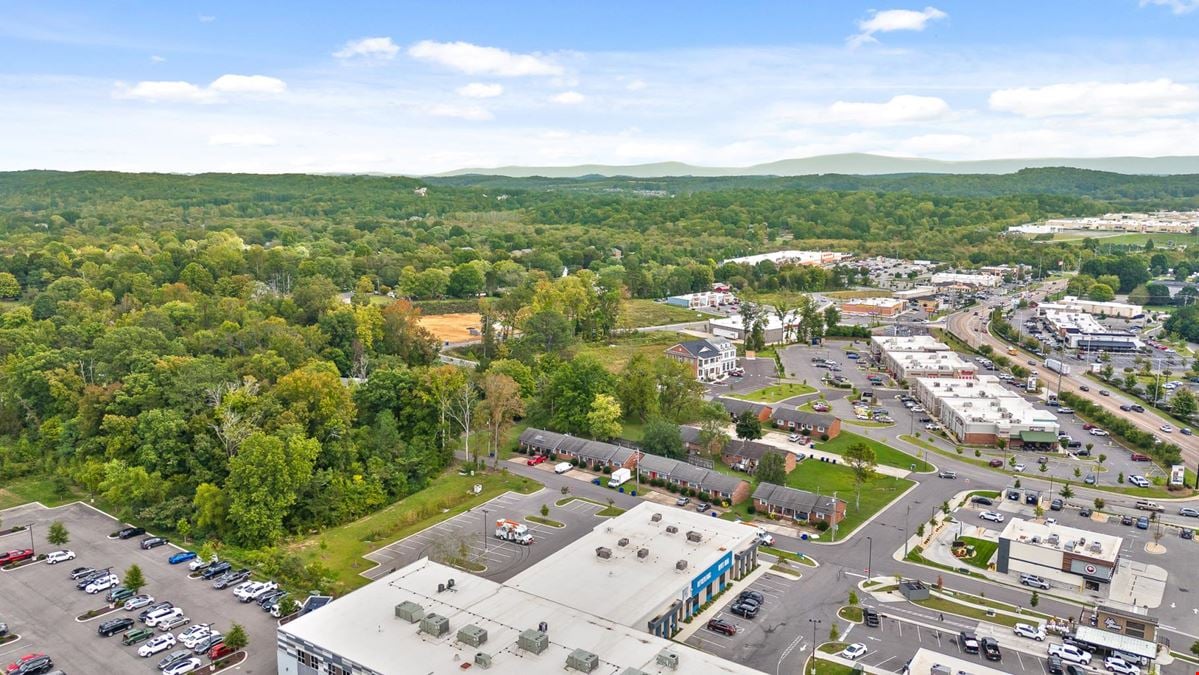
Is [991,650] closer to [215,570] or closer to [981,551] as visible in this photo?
[981,551]

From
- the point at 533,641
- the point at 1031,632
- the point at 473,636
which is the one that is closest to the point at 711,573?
the point at 533,641

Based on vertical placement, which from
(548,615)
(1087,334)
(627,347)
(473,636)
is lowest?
(627,347)

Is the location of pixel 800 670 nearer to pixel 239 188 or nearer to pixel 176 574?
pixel 176 574

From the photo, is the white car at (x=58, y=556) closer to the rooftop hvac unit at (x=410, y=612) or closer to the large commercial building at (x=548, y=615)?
the large commercial building at (x=548, y=615)

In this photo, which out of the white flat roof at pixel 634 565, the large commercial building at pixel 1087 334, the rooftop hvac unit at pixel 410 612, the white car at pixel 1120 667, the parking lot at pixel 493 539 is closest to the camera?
the rooftop hvac unit at pixel 410 612

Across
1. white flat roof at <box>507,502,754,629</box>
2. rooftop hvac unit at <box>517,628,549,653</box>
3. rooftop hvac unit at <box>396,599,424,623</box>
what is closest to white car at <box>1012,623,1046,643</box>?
white flat roof at <box>507,502,754,629</box>

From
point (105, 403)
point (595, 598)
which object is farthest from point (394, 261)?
point (595, 598)

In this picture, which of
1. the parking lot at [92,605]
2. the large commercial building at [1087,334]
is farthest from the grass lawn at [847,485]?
the large commercial building at [1087,334]
